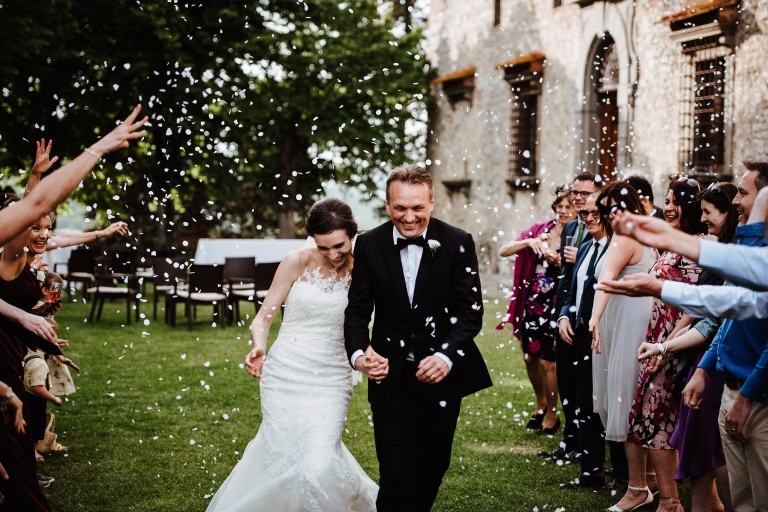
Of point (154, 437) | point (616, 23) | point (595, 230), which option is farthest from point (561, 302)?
point (616, 23)

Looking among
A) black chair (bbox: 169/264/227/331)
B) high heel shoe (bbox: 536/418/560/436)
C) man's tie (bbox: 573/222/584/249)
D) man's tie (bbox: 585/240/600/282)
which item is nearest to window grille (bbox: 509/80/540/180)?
black chair (bbox: 169/264/227/331)

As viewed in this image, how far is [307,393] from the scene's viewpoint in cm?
449

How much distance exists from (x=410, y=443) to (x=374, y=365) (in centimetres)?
50

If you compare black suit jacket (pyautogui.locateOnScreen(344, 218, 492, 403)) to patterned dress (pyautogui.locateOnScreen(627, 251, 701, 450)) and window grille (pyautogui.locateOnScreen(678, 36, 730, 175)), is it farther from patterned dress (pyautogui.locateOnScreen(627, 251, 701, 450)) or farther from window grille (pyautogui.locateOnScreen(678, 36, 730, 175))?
window grille (pyautogui.locateOnScreen(678, 36, 730, 175))

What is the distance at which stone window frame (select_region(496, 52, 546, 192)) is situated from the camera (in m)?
18.0

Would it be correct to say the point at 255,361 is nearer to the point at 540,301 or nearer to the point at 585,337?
the point at 585,337

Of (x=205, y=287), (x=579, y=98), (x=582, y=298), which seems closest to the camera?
(x=582, y=298)

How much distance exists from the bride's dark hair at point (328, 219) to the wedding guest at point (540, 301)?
2708 mm

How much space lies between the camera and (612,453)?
18.1ft

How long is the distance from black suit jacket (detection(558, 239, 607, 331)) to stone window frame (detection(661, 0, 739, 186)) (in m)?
7.68

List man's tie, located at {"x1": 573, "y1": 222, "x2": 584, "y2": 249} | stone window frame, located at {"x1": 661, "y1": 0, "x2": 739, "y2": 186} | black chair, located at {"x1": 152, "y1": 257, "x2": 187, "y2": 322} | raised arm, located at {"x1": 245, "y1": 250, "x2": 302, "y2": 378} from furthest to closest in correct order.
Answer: black chair, located at {"x1": 152, "y1": 257, "x2": 187, "y2": 322} < stone window frame, located at {"x1": 661, "y1": 0, "x2": 739, "y2": 186} < man's tie, located at {"x1": 573, "y1": 222, "x2": 584, "y2": 249} < raised arm, located at {"x1": 245, "y1": 250, "x2": 302, "y2": 378}

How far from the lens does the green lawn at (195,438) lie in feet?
16.8

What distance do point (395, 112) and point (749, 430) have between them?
78.9 ft

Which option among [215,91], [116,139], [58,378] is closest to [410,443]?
[116,139]
